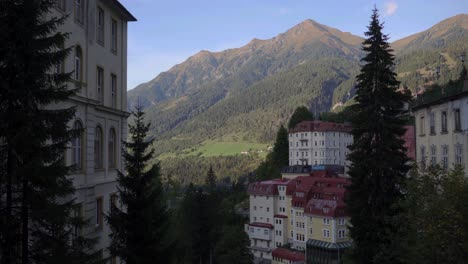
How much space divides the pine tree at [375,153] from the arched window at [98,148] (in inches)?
678

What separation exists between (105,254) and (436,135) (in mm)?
25492

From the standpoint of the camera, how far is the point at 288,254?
7325cm

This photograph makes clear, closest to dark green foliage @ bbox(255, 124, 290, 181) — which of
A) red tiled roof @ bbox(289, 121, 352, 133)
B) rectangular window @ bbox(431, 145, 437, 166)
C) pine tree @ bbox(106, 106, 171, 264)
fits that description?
red tiled roof @ bbox(289, 121, 352, 133)

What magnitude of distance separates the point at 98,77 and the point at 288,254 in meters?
56.4

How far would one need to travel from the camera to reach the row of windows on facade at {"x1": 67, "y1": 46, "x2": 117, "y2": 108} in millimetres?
21094

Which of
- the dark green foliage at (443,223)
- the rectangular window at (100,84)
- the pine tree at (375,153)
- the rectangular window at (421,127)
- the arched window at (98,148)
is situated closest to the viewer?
the dark green foliage at (443,223)

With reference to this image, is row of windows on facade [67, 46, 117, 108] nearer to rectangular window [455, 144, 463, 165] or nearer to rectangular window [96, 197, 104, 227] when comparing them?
rectangular window [96, 197, 104, 227]

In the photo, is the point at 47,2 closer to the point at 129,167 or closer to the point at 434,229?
the point at 129,167

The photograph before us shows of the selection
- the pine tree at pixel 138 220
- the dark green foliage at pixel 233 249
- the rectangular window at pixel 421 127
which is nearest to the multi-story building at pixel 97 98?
the pine tree at pixel 138 220

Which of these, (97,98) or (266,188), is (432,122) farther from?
(266,188)

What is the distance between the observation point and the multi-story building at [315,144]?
395ft

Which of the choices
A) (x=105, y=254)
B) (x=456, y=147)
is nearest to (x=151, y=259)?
(x=105, y=254)

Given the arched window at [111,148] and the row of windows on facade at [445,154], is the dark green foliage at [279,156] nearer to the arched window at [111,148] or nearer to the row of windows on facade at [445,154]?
the row of windows on facade at [445,154]

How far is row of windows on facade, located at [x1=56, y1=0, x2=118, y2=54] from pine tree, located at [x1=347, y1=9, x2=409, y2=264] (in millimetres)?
17182
